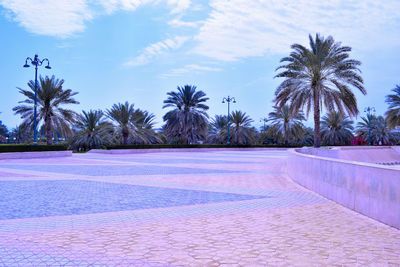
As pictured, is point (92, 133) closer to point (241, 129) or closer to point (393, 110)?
point (241, 129)

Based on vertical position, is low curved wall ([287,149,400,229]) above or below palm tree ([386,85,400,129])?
below

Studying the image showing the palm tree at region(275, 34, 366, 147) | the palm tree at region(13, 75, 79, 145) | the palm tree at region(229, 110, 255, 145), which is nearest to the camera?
the palm tree at region(275, 34, 366, 147)

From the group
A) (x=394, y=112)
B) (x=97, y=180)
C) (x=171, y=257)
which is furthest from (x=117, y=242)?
(x=394, y=112)

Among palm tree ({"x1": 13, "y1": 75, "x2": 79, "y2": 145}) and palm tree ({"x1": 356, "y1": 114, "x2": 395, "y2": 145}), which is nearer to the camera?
palm tree ({"x1": 13, "y1": 75, "x2": 79, "y2": 145})

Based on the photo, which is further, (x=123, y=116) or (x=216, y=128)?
(x=216, y=128)

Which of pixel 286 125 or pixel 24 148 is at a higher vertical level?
pixel 286 125

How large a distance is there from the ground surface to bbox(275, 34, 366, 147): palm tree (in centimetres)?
1552

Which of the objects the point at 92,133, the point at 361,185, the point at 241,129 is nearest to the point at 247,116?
the point at 241,129

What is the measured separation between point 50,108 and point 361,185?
96.0ft

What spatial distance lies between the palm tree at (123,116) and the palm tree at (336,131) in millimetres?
31312

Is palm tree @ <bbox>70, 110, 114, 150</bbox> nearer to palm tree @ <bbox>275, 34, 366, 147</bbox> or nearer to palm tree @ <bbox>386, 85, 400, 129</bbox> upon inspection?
palm tree @ <bbox>275, 34, 366, 147</bbox>

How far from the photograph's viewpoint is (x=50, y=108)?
3064 cm

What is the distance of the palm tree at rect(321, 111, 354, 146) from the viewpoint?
53.6 meters

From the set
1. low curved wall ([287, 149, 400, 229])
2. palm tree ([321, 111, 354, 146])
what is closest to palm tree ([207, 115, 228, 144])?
palm tree ([321, 111, 354, 146])
